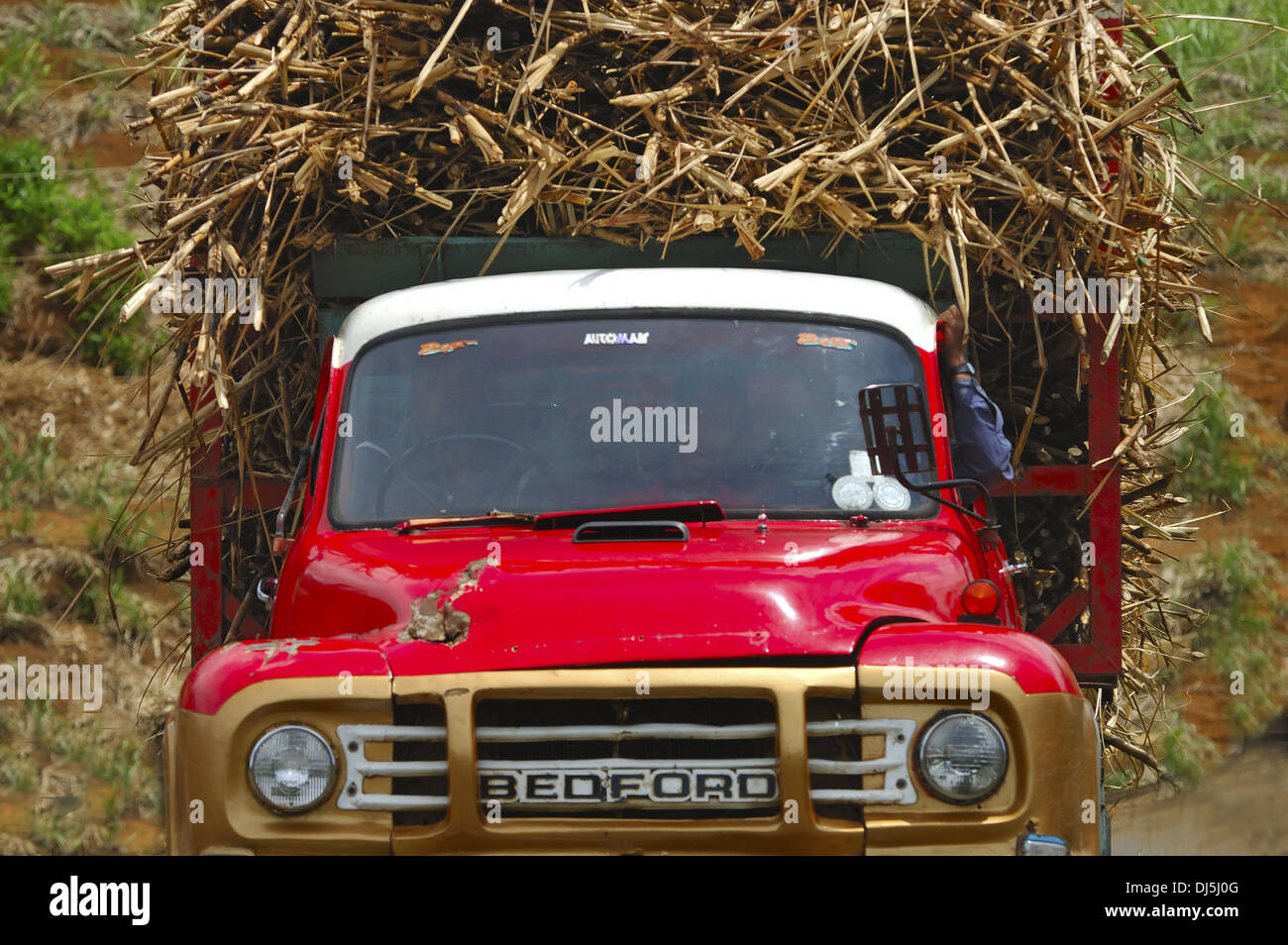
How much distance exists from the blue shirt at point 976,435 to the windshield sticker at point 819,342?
50cm

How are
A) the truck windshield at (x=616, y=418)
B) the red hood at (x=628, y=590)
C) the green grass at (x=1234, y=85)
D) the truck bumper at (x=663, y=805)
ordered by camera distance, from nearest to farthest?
the truck bumper at (x=663, y=805) → the red hood at (x=628, y=590) → the truck windshield at (x=616, y=418) → the green grass at (x=1234, y=85)

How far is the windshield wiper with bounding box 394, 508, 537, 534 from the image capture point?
15.1 feet

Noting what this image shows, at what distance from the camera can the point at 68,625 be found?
38.0 feet

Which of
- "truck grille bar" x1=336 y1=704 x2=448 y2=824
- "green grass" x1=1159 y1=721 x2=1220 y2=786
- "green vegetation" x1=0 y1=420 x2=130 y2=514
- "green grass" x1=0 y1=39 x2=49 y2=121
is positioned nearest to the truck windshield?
"truck grille bar" x1=336 y1=704 x2=448 y2=824

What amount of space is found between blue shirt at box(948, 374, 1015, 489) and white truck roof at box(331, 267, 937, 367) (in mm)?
204

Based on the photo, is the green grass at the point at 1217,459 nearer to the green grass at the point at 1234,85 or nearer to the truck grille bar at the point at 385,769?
the green grass at the point at 1234,85

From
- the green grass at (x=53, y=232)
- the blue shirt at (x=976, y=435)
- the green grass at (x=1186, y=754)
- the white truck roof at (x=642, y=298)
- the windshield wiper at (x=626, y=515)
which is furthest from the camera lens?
the green grass at (x=53, y=232)

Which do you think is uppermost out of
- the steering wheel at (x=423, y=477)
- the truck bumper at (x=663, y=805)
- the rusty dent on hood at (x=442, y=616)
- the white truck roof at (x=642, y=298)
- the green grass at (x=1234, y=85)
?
the green grass at (x=1234, y=85)

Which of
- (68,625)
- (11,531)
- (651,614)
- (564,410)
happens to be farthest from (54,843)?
(651,614)

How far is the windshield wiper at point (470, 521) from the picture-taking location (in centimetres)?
460

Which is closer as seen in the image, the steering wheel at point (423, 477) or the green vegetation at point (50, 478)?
the steering wheel at point (423, 477)

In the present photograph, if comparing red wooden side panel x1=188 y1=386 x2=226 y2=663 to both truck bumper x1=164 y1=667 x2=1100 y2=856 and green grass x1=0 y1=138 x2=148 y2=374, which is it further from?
green grass x1=0 y1=138 x2=148 y2=374

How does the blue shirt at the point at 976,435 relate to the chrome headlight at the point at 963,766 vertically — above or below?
above

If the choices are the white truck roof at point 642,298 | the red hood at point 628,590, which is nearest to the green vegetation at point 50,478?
the white truck roof at point 642,298
